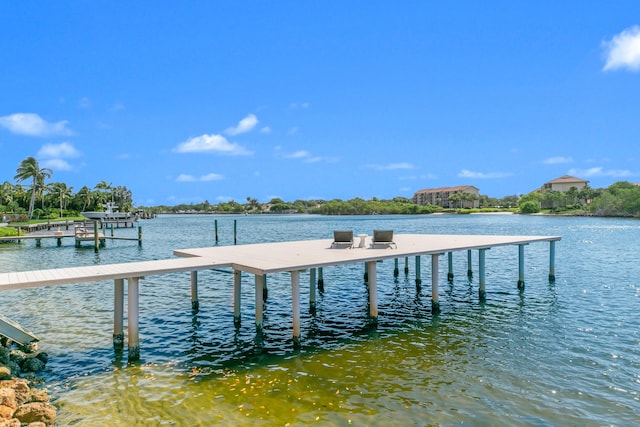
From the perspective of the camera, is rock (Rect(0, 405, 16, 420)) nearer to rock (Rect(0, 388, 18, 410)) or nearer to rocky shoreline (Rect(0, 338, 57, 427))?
rocky shoreline (Rect(0, 338, 57, 427))

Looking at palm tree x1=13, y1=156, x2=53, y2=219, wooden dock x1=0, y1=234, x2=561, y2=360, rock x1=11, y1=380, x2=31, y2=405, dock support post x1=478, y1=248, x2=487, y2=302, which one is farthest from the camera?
palm tree x1=13, y1=156, x2=53, y2=219

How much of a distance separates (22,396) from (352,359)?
6.42 meters

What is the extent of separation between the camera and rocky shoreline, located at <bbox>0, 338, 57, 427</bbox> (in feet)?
21.8

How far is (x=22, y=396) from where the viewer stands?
7469 mm

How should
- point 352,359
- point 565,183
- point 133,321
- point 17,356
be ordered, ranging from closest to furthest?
point 17,356, point 133,321, point 352,359, point 565,183

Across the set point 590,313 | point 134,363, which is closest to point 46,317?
point 134,363

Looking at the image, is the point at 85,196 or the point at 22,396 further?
the point at 85,196

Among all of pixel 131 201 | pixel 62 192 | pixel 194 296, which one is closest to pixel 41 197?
pixel 62 192

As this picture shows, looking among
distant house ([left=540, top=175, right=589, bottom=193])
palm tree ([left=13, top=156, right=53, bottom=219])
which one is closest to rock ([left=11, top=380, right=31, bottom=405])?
palm tree ([left=13, top=156, right=53, bottom=219])

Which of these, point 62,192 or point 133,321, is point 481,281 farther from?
point 62,192

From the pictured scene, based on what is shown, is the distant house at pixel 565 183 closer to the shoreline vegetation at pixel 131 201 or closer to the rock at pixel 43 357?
the shoreline vegetation at pixel 131 201

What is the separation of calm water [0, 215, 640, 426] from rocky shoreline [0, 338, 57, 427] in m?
0.39

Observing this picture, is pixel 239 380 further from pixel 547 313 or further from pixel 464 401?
pixel 547 313

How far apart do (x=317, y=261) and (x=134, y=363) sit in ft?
16.5
